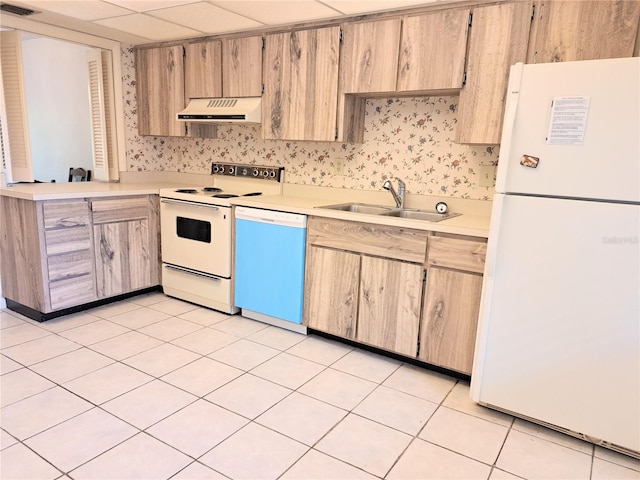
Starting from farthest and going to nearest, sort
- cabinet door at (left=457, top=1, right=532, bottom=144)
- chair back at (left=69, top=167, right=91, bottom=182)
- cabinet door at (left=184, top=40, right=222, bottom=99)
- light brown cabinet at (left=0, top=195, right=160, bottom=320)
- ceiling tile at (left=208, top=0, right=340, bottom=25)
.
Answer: chair back at (left=69, top=167, right=91, bottom=182) < cabinet door at (left=184, top=40, right=222, bottom=99) < light brown cabinet at (left=0, top=195, right=160, bottom=320) < ceiling tile at (left=208, top=0, right=340, bottom=25) < cabinet door at (left=457, top=1, right=532, bottom=144)

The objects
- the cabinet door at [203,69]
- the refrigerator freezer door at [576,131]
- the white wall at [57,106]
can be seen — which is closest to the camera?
the refrigerator freezer door at [576,131]

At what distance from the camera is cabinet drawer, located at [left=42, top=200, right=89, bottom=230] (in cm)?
288

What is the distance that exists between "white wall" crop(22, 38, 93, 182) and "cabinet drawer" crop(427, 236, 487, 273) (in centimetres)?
471

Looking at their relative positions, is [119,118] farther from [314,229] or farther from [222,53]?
[314,229]

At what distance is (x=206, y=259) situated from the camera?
332 centimetres

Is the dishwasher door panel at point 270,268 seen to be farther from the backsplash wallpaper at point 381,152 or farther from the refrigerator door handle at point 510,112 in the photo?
the refrigerator door handle at point 510,112

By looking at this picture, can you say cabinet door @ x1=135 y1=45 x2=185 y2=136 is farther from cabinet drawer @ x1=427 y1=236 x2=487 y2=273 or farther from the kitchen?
cabinet drawer @ x1=427 y1=236 x2=487 y2=273

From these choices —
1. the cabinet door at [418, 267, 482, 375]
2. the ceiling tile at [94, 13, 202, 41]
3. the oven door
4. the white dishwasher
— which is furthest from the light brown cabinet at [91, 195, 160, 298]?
the cabinet door at [418, 267, 482, 375]

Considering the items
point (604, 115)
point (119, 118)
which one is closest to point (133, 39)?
point (119, 118)

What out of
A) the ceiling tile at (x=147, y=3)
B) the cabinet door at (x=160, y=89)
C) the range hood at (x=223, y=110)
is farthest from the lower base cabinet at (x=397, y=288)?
the cabinet door at (x=160, y=89)

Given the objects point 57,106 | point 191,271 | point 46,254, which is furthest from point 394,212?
point 57,106

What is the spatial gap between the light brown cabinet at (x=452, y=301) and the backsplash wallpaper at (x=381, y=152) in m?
0.63

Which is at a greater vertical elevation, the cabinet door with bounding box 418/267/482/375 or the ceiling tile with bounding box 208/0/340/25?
the ceiling tile with bounding box 208/0/340/25

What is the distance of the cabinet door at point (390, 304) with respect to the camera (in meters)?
2.47
